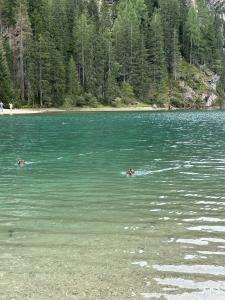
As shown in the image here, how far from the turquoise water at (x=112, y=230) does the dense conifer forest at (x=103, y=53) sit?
256 feet

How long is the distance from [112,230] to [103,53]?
381 feet

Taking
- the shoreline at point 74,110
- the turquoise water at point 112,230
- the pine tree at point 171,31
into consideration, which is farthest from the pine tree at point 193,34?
the turquoise water at point 112,230

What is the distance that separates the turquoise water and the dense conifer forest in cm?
7815

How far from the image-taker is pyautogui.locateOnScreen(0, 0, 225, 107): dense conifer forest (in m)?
110

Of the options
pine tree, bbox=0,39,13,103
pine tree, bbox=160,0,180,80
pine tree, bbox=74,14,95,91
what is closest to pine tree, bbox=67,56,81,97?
pine tree, bbox=74,14,95,91

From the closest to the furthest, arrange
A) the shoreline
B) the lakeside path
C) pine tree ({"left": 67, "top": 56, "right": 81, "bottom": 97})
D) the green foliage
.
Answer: the lakeside path < the shoreline < pine tree ({"left": 67, "top": 56, "right": 81, "bottom": 97}) < the green foliage

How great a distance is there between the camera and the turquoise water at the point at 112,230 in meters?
8.90

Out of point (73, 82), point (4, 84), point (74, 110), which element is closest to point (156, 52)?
point (73, 82)

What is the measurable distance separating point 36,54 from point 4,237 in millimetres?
101854

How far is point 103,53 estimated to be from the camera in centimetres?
12556

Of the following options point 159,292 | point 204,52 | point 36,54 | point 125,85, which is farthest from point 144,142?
point 204,52

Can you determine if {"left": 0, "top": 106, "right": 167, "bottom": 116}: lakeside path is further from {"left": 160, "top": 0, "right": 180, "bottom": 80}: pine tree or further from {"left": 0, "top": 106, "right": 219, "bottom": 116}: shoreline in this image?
{"left": 160, "top": 0, "right": 180, "bottom": 80}: pine tree

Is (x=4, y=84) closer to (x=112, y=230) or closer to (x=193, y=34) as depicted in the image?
(x=193, y=34)

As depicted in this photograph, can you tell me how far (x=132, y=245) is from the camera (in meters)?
11.2
